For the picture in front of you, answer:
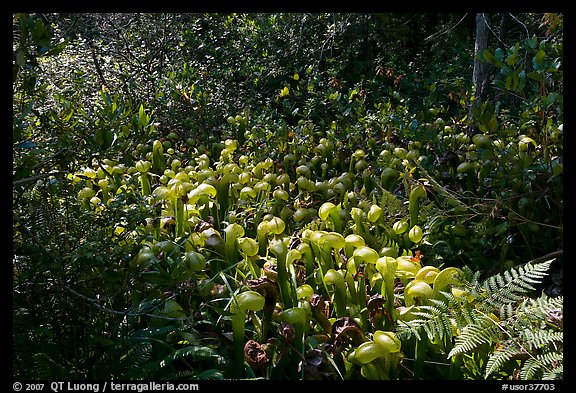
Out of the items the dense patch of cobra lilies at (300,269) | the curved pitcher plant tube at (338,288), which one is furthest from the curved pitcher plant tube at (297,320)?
the curved pitcher plant tube at (338,288)

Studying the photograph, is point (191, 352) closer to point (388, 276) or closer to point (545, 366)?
point (388, 276)

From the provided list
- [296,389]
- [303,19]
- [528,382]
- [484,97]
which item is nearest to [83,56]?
[303,19]

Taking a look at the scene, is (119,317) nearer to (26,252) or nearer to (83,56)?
(26,252)

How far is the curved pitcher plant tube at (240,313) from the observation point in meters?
1.59

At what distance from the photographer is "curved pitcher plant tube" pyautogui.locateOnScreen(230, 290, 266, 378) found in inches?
62.7

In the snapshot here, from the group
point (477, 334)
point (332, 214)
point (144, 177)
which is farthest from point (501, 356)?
point (144, 177)

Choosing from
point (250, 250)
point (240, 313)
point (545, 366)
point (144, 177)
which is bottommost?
point (545, 366)

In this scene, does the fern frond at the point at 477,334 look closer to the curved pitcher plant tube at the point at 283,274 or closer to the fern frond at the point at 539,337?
the fern frond at the point at 539,337

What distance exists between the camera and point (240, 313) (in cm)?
162

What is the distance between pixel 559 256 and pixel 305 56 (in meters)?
4.04

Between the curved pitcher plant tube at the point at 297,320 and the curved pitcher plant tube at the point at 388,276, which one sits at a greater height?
the curved pitcher plant tube at the point at 388,276

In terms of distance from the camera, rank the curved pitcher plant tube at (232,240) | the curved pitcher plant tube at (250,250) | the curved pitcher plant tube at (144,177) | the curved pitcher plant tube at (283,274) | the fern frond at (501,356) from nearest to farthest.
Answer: the fern frond at (501,356), the curved pitcher plant tube at (283,274), the curved pitcher plant tube at (250,250), the curved pitcher plant tube at (232,240), the curved pitcher plant tube at (144,177)

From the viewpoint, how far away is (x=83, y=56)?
4.24 meters

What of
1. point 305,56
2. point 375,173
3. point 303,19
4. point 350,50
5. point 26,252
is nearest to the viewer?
point 26,252
